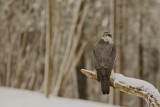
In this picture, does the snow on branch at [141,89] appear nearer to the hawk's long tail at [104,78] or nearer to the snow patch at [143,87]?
the snow patch at [143,87]

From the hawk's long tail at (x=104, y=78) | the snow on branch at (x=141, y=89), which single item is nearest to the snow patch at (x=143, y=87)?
the snow on branch at (x=141, y=89)

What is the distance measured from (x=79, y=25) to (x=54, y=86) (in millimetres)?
1526

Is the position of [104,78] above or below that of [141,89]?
above

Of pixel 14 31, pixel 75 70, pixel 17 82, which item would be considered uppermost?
pixel 14 31

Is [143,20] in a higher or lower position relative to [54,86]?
higher

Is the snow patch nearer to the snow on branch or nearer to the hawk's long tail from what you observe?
the snow on branch

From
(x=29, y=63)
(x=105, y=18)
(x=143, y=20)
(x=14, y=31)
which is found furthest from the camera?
(x=29, y=63)

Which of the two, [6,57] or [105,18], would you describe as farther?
[6,57]

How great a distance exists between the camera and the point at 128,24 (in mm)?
9195

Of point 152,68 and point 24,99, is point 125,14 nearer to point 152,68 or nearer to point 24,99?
point 152,68

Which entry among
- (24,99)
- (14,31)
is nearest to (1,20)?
(14,31)

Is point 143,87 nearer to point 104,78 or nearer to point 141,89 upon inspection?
point 141,89

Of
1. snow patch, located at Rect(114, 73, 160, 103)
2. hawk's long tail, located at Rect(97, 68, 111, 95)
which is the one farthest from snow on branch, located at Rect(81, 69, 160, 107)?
hawk's long tail, located at Rect(97, 68, 111, 95)

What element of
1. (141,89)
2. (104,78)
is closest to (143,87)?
(141,89)
